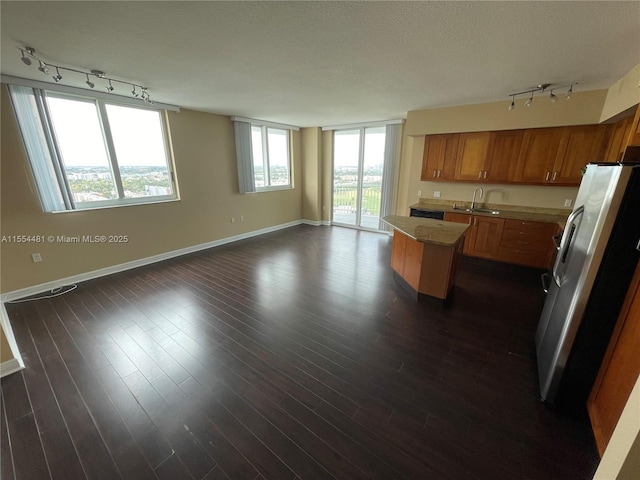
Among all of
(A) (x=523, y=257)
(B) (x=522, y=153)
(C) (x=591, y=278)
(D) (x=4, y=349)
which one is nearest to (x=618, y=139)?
(B) (x=522, y=153)

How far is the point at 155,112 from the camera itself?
161 inches

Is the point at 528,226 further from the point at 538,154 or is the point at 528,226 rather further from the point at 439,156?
the point at 439,156

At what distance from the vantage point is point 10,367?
196 centimetres

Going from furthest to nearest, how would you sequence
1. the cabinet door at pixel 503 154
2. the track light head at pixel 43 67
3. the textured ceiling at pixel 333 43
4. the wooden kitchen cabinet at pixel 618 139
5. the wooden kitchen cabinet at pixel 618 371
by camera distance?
the cabinet door at pixel 503 154
the wooden kitchen cabinet at pixel 618 139
the track light head at pixel 43 67
the textured ceiling at pixel 333 43
the wooden kitchen cabinet at pixel 618 371

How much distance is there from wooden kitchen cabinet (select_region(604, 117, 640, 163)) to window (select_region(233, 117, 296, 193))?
5.65 meters

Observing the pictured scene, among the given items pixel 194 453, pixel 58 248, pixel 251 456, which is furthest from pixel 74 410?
pixel 58 248

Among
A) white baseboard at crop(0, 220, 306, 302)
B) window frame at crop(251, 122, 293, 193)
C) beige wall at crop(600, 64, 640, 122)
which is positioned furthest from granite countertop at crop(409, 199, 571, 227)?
white baseboard at crop(0, 220, 306, 302)

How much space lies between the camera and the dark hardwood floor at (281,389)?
4.57 feet

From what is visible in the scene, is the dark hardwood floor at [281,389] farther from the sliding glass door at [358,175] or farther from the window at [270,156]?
the window at [270,156]

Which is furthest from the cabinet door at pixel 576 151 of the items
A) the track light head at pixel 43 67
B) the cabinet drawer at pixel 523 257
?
the track light head at pixel 43 67

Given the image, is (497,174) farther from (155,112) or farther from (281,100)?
(155,112)

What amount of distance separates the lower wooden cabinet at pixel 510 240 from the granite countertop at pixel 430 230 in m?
1.16

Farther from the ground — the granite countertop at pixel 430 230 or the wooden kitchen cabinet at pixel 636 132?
the wooden kitchen cabinet at pixel 636 132

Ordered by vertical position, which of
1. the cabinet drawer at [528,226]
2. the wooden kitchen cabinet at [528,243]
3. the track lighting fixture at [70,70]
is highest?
the track lighting fixture at [70,70]
